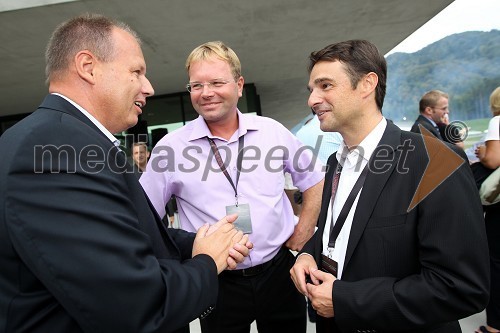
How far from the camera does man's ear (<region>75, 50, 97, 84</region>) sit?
118 cm

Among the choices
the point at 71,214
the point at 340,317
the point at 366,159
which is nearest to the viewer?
the point at 71,214

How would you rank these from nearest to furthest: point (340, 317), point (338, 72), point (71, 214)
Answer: point (71, 214)
point (340, 317)
point (338, 72)

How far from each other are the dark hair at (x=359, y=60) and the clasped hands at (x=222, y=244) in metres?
0.91

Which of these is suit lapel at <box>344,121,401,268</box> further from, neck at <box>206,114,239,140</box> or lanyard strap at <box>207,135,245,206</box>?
neck at <box>206,114,239,140</box>

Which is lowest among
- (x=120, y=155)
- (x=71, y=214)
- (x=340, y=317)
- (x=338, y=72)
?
(x=340, y=317)

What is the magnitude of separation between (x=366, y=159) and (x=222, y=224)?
72cm

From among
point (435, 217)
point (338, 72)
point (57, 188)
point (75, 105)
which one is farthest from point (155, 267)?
point (338, 72)

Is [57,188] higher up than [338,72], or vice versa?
[338,72]

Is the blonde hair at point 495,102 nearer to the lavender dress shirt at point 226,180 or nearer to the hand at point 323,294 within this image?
the lavender dress shirt at point 226,180

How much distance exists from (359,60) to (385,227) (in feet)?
2.71

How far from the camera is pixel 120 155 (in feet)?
3.78

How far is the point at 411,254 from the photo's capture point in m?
1.30

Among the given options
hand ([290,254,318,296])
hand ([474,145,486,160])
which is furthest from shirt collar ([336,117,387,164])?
hand ([474,145,486,160])

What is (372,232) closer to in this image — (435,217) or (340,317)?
(435,217)
